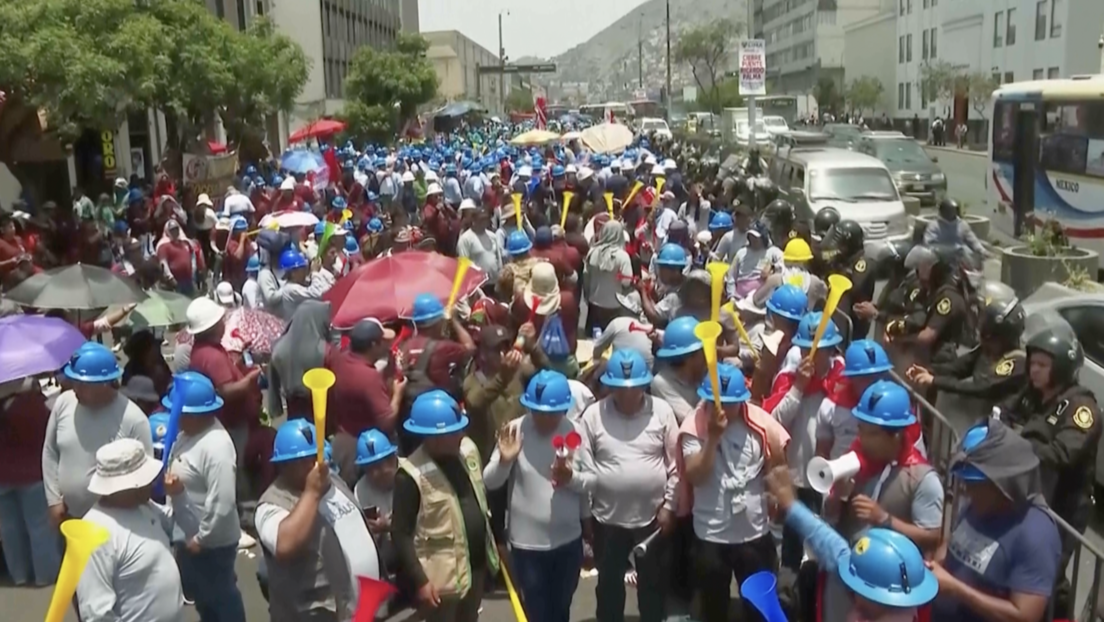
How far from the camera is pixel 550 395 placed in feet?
15.1

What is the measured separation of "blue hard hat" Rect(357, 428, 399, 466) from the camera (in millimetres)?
4445

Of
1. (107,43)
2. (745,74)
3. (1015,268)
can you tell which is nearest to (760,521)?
(1015,268)

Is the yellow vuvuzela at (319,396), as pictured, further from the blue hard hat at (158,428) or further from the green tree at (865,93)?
the green tree at (865,93)

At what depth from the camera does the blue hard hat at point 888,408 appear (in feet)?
12.9

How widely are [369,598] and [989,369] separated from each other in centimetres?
408

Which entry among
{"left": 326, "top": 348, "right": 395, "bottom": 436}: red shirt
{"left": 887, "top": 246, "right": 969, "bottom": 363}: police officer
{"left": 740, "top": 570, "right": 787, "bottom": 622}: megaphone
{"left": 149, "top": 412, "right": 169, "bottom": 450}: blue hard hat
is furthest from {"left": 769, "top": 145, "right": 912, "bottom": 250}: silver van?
{"left": 740, "top": 570, "right": 787, "bottom": 622}: megaphone

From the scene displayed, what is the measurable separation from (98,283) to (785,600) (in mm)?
5752

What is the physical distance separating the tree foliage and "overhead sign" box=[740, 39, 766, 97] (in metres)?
11.2

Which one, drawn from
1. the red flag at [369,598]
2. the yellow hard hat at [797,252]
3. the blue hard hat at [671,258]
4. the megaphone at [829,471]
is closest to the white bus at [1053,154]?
the yellow hard hat at [797,252]

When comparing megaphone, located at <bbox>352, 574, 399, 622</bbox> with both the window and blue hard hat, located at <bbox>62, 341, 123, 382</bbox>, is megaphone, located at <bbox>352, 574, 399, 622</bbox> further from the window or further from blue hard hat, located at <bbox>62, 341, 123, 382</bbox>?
the window

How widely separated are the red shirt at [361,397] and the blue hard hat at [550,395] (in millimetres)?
1269

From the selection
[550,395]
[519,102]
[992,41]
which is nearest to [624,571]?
[550,395]

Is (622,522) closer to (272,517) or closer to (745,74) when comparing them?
(272,517)

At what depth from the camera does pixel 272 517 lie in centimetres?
401
